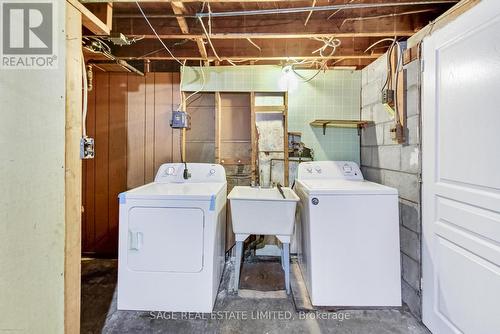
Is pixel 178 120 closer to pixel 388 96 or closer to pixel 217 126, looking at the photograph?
pixel 217 126

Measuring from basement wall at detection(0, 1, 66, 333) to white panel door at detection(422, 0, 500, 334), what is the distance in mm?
2048

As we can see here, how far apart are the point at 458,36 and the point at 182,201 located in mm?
2020

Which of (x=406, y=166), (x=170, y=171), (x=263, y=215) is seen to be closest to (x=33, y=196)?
(x=263, y=215)

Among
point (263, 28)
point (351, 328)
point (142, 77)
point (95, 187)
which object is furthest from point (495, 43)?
point (95, 187)

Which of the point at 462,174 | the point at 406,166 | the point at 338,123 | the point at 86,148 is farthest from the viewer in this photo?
the point at 338,123

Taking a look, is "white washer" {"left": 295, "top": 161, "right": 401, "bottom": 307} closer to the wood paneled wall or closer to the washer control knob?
A: the washer control knob

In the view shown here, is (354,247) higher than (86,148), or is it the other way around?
(86,148)

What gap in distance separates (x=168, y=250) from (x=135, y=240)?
0.84 ft

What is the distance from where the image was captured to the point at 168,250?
1.93 meters

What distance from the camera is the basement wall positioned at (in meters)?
1.13

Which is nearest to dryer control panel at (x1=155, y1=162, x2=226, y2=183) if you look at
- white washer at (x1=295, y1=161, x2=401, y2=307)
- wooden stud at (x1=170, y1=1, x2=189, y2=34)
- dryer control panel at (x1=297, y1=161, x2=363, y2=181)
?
dryer control panel at (x1=297, y1=161, x2=363, y2=181)

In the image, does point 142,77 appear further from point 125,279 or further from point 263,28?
point 125,279

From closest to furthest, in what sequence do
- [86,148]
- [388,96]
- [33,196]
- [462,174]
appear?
[33,196] → [86,148] → [462,174] → [388,96]

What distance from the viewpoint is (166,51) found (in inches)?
→ 104
